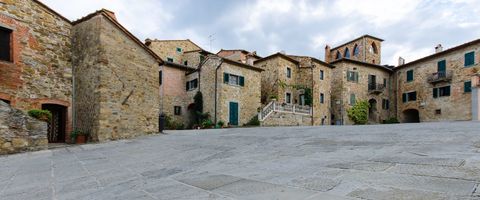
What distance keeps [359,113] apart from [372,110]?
10.4 feet

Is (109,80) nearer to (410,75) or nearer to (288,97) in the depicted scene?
(288,97)

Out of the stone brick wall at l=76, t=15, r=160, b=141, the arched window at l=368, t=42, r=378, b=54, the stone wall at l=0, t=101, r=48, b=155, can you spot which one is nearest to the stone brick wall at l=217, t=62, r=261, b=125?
the stone brick wall at l=76, t=15, r=160, b=141

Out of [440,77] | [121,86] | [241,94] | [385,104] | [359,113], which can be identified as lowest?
[359,113]

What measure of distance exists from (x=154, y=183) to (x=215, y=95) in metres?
18.3

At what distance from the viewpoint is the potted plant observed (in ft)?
38.6

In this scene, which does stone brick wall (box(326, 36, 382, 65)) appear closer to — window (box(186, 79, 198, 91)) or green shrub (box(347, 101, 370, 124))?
green shrub (box(347, 101, 370, 124))

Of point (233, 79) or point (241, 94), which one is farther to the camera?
point (241, 94)

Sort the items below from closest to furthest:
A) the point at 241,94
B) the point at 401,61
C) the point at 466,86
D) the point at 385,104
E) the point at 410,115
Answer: the point at 241,94, the point at 466,86, the point at 410,115, the point at 385,104, the point at 401,61

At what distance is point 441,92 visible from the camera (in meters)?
26.4

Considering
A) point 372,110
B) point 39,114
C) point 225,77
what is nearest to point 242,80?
point 225,77

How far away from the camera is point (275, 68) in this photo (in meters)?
25.8

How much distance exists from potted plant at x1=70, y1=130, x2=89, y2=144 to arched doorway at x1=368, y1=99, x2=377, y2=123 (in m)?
28.3

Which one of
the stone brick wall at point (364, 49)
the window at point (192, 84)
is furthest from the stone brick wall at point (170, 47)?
the stone brick wall at point (364, 49)

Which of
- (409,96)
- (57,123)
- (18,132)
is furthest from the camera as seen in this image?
(409,96)
